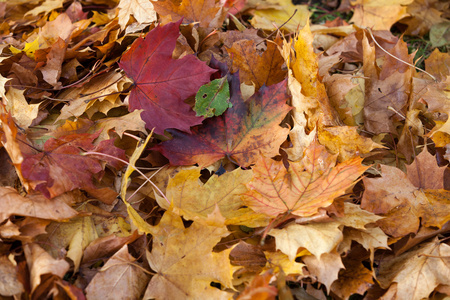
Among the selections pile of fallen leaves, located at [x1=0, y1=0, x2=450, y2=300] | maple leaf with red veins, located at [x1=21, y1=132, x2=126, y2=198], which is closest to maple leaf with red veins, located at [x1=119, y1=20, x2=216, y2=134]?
pile of fallen leaves, located at [x1=0, y1=0, x2=450, y2=300]

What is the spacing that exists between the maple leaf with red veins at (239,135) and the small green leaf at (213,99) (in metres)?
0.03

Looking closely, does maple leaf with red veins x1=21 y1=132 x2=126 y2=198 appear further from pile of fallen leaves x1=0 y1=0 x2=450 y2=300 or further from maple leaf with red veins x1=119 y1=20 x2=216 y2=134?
maple leaf with red veins x1=119 y1=20 x2=216 y2=134

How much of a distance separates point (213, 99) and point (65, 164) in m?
0.49

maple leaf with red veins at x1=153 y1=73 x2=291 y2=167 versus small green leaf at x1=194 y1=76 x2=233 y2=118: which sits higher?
small green leaf at x1=194 y1=76 x2=233 y2=118

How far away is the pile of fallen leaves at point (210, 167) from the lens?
945 millimetres

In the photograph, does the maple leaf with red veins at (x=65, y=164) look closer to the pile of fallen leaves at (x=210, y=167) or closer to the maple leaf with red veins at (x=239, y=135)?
the pile of fallen leaves at (x=210, y=167)

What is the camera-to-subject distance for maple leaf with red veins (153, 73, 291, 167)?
1.14 m

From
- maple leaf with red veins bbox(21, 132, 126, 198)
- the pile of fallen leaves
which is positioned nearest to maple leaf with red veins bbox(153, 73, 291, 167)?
the pile of fallen leaves

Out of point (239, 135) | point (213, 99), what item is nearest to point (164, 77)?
point (213, 99)

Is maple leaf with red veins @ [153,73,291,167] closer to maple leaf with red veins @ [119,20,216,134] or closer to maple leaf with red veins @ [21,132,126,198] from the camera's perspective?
maple leaf with red veins @ [119,20,216,134]

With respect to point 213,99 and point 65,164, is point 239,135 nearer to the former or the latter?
point 213,99

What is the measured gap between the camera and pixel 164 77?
1173 millimetres

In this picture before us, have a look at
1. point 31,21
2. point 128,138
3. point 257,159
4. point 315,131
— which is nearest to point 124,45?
point 128,138

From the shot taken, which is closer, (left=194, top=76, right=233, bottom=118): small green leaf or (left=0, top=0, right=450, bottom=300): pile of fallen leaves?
(left=0, top=0, right=450, bottom=300): pile of fallen leaves
